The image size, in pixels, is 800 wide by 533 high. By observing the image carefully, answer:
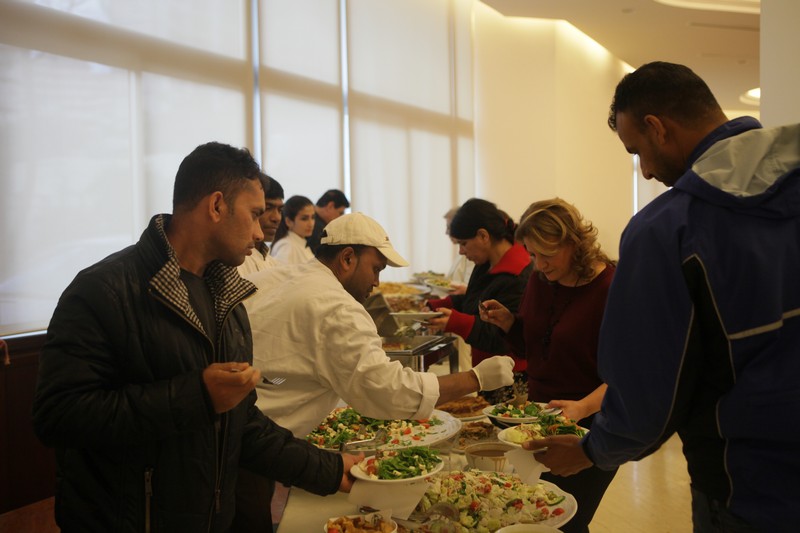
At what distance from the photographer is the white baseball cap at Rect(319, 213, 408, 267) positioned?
174 cm

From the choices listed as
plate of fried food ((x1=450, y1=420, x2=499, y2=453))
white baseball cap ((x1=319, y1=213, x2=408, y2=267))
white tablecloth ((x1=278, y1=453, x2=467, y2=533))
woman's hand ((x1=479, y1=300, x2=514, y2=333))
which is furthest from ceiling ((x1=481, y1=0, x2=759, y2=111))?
white tablecloth ((x1=278, y1=453, x2=467, y2=533))

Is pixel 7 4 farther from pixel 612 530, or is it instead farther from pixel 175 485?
pixel 612 530

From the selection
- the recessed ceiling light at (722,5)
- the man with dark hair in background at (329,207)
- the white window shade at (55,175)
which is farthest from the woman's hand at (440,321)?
the recessed ceiling light at (722,5)

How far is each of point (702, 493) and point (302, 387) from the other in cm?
91

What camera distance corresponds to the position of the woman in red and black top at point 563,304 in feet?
6.09

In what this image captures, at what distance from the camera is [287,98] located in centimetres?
516

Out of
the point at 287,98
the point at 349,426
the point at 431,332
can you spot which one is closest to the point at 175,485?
the point at 349,426

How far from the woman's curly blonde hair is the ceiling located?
4.91 meters

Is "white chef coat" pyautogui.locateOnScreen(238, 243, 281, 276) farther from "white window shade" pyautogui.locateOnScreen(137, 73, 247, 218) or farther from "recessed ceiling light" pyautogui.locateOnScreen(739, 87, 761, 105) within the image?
"recessed ceiling light" pyautogui.locateOnScreen(739, 87, 761, 105)

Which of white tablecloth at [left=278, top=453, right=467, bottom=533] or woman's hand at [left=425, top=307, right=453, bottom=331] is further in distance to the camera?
woman's hand at [left=425, top=307, right=453, bottom=331]

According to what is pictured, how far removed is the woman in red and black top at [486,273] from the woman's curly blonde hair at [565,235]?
1.94 ft

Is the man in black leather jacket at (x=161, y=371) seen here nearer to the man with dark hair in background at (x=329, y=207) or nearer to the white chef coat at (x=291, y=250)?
the white chef coat at (x=291, y=250)

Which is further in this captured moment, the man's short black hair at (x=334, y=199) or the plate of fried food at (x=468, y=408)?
the man's short black hair at (x=334, y=199)

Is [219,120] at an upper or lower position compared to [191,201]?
upper
